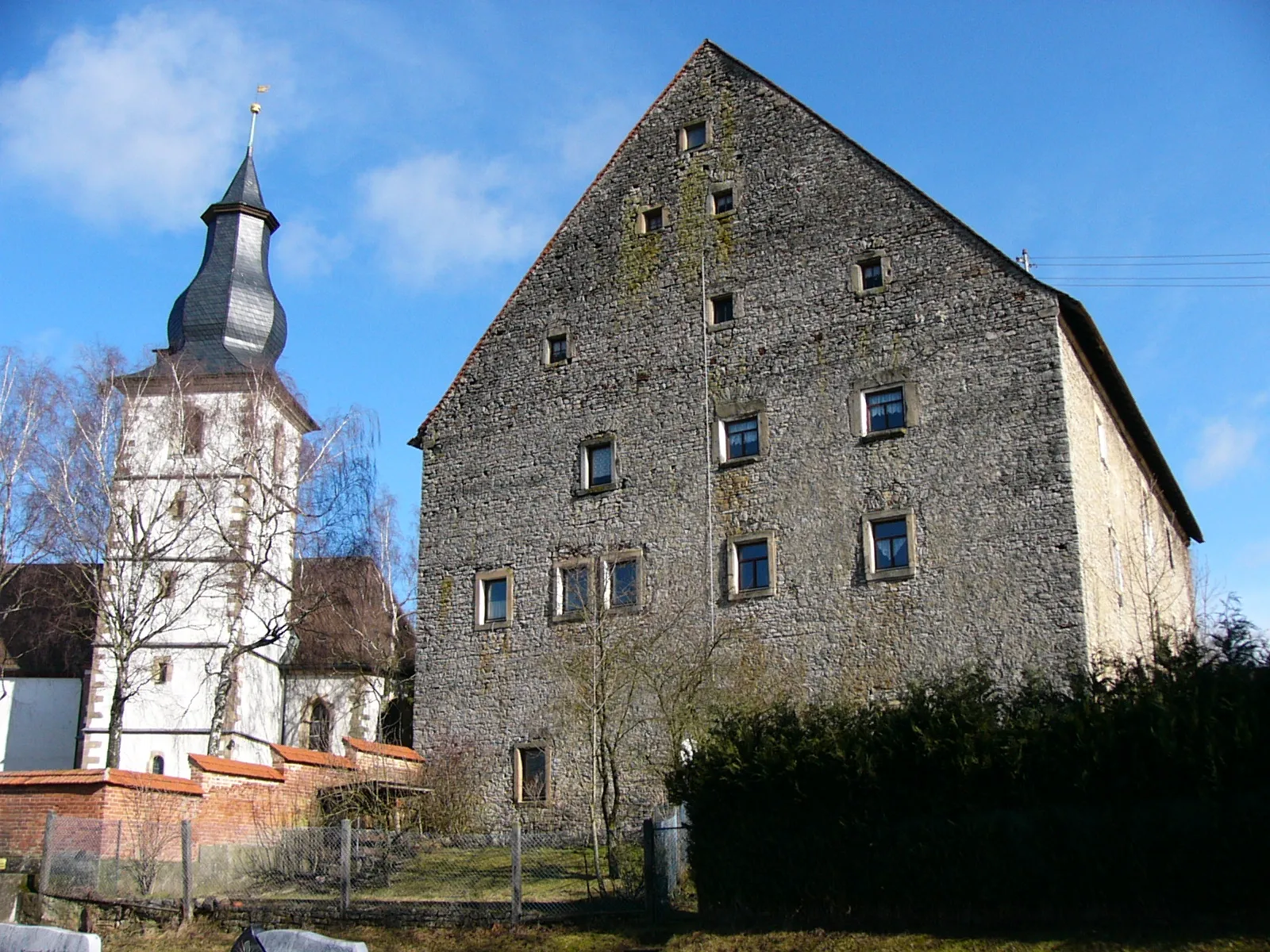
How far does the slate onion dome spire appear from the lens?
3675cm

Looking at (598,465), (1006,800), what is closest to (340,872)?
(1006,800)

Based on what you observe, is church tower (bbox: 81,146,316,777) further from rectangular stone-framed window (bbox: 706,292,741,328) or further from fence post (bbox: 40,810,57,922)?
rectangular stone-framed window (bbox: 706,292,741,328)

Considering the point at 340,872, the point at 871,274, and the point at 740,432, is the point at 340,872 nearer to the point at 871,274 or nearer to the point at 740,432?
the point at 740,432

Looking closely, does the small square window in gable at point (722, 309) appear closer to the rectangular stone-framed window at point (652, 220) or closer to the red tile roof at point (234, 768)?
the rectangular stone-framed window at point (652, 220)

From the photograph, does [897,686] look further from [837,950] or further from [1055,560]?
[837,950]

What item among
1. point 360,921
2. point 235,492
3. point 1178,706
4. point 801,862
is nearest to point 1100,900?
point 1178,706

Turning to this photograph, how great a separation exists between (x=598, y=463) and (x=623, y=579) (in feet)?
8.60

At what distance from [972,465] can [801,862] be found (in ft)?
33.4

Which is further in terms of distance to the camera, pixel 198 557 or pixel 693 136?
pixel 198 557

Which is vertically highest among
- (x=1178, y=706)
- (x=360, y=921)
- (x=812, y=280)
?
(x=812, y=280)

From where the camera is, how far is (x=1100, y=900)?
451 inches

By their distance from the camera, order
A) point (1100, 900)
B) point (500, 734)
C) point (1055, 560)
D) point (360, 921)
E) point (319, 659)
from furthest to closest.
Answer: point (319, 659) < point (500, 734) < point (1055, 560) < point (360, 921) < point (1100, 900)

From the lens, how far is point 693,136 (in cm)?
2625

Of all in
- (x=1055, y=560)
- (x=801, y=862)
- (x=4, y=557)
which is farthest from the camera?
(x=4, y=557)
